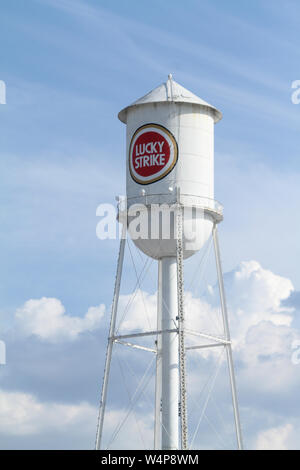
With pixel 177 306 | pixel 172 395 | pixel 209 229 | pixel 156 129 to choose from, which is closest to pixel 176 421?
pixel 172 395

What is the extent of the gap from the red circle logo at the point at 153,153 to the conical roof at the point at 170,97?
1.18 m

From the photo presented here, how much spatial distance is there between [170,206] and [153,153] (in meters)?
2.18

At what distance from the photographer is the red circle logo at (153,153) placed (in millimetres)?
50250

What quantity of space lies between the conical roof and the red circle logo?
3.88 feet

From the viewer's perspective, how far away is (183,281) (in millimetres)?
49656

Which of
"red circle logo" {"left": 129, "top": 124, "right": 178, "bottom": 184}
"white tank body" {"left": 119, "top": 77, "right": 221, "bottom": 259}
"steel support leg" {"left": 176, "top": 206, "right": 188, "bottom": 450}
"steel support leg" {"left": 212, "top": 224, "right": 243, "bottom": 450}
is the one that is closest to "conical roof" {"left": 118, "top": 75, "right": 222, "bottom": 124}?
"white tank body" {"left": 119, "top": 77, "right": 221, "bottom": 259}

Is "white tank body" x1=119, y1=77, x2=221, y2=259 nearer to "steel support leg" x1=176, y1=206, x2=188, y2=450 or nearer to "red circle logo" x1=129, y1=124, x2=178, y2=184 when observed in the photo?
"red circle logo" x1=129, y1=124, x2=178, y2=184

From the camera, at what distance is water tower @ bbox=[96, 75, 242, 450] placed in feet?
165

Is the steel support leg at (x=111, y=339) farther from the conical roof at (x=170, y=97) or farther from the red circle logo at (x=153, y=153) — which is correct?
the conical roof at (x=170, y=97)

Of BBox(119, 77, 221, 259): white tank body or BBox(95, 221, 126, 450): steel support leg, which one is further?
BBox(95, 221, 126, 450): steel support leg

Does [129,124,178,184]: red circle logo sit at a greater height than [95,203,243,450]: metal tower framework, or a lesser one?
greater

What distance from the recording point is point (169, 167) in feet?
165
